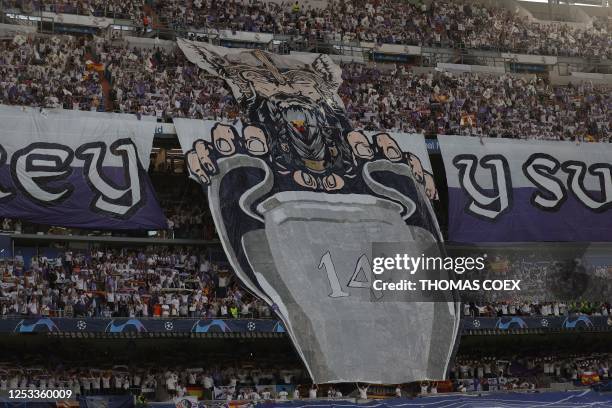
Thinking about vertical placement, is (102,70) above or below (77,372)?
above

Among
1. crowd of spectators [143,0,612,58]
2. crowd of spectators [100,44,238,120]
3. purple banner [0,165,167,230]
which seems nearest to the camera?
purple banner [0,165,167,230]

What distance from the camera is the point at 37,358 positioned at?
3189 cm

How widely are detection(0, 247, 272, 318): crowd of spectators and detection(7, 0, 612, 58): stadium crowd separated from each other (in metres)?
12.3

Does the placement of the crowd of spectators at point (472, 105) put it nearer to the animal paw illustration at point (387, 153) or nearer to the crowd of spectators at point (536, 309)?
the animal paw illustration at point (387, 153)

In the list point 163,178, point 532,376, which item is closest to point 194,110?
point 163,178

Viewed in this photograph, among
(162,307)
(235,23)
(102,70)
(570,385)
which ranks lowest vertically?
(570,385)

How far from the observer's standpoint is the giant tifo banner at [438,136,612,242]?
38562 millimetres

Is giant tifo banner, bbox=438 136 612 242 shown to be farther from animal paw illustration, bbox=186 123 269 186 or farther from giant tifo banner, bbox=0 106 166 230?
giant tifo banner, bbox=0 106 166 230

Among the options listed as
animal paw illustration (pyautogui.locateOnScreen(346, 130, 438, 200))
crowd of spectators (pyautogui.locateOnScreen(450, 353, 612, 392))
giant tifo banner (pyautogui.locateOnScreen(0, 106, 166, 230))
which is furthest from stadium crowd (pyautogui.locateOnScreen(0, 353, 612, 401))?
animal paw illustration (pyautogui.locateOnScreen(346, 130, 438, 200))

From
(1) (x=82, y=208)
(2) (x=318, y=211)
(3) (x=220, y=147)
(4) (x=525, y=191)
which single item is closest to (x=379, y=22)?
(4) (x=525, y=191)

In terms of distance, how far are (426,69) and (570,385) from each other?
16.2 meters

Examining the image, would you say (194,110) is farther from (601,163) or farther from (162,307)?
(601,163)

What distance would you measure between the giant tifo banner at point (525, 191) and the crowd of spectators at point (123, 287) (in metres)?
9.16

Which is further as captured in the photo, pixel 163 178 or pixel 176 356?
pixel 163 178
